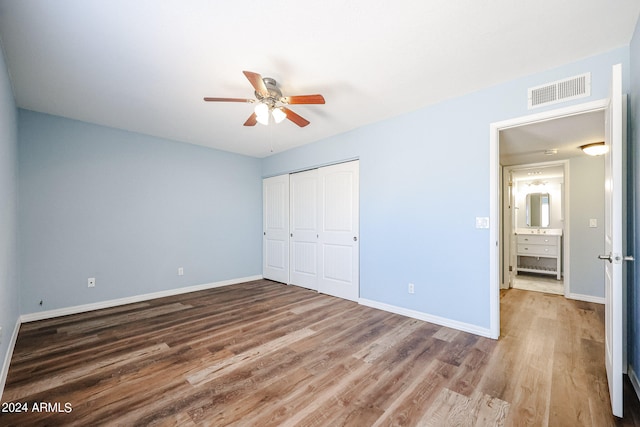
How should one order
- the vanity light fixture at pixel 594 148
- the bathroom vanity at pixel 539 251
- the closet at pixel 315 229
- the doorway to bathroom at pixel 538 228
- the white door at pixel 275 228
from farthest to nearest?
the bathroom vanity at pixel 539 251
the doorway to bathroom at pixel 538 228
the white door at pixel 275 228
the closet at pixel 315 229
the vanity light fixture at pixel 594 148

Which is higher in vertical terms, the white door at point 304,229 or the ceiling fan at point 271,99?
the ceiling fan at point 271,99

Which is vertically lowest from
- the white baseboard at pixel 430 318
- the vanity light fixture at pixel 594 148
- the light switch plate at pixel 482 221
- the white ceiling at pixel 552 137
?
the white baseboard at pixel 430 318

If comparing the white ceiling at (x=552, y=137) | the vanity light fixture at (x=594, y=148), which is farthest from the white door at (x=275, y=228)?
the vanity light fixture at (x=594, y=148)

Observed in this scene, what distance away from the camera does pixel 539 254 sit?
5.79m

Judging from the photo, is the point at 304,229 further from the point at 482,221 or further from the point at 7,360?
the point at 7,360

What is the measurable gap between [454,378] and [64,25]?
3734mm

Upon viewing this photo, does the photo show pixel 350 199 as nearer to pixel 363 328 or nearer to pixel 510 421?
pixel 363 328

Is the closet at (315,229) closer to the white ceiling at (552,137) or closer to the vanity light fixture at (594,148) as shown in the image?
the white ceiling at (552,137)

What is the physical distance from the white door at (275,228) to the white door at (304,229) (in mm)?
181

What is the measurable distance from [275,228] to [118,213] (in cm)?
254

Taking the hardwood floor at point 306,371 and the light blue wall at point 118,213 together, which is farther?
the light blue wall at point 118,213

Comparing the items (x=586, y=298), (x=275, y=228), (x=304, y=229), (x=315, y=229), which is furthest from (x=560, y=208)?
(x=275, y=228)

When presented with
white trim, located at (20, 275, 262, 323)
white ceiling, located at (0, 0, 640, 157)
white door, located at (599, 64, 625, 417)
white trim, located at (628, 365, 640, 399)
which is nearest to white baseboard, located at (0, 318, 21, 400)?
white trim, located at (20, 275, 262, 323)

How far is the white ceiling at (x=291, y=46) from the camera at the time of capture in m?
1.70
